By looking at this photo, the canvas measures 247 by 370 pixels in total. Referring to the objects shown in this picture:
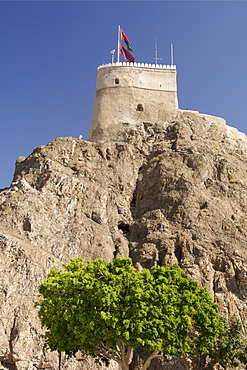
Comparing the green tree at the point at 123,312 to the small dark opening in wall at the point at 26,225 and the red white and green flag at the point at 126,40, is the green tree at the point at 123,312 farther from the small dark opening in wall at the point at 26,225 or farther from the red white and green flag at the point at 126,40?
the red white and green flag at the point at 126,40

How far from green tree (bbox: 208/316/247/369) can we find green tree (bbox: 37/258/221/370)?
3834 millimetres

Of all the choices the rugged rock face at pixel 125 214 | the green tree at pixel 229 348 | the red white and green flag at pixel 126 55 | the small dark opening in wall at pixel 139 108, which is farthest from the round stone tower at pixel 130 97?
the green tree at pixel 229 348

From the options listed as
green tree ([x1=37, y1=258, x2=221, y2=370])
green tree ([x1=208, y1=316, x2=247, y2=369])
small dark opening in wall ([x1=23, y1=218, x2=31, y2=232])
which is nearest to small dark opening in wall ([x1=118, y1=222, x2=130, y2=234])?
small dark opening in wall ([x1=23, y1=218, x2=31, y2=232])

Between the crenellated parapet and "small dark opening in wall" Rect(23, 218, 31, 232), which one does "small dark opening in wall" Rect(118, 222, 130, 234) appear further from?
the crenellated parapet

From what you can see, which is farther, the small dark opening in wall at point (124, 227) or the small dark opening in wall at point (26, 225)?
the small dark opening in wall at point (124, 227)

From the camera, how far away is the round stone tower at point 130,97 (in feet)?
168

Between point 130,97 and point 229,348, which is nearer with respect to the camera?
point 229,348

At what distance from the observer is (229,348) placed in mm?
28406

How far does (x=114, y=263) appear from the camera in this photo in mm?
25688

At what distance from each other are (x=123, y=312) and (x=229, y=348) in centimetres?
959

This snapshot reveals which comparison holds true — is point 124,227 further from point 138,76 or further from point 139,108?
point 138,76

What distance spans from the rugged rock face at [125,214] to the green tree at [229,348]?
7.14 feet

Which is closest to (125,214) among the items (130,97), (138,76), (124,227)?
(124,227)

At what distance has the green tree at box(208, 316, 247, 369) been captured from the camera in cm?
2842
